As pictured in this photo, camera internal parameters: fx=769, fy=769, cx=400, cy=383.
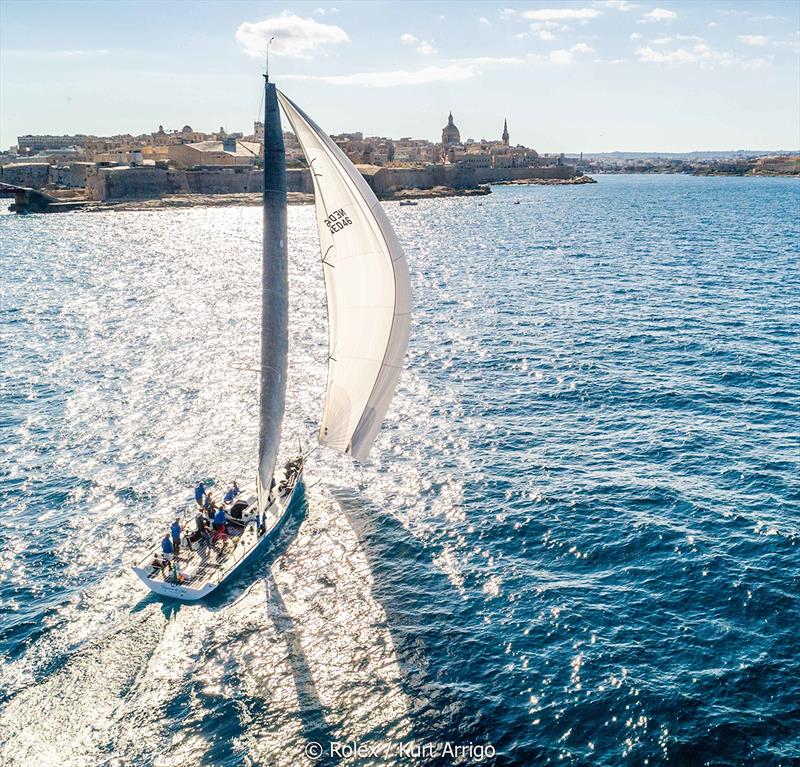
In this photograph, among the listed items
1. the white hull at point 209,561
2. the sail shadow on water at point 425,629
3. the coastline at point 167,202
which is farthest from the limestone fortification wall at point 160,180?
the sail shadow on water at point 425,629

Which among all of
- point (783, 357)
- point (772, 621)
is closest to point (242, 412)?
point (772, 621)

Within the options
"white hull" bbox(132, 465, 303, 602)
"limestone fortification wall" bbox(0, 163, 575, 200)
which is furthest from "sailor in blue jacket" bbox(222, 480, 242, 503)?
"limestone fortification wall" bbox(0, 163, 575, 200)

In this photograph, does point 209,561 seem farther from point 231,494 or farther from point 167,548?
point 231,494

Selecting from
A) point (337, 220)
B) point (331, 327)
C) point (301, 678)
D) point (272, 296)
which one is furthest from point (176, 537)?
point (337, 220)

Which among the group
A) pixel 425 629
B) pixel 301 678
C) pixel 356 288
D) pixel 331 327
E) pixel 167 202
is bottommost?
pixel 301 678

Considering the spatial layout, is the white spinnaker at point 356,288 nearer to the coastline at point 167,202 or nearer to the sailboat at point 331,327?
the sailboat at point 331,327

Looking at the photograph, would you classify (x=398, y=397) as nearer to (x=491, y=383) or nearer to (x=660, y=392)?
(x=491, y=383)

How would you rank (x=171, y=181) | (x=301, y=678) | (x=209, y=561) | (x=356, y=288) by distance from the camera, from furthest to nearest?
(x=171, y=181) < (x=356, y=288) < (x=209, y=561) < (x=301, y=678)

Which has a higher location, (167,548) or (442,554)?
(167,548)
